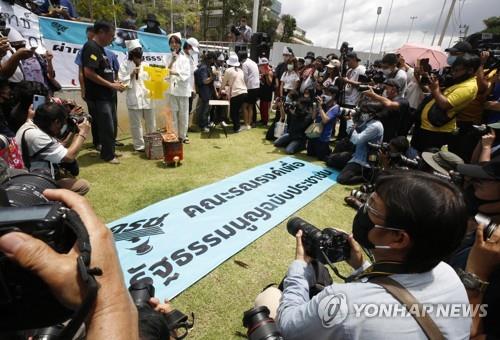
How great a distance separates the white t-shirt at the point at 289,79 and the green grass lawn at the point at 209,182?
2080mm

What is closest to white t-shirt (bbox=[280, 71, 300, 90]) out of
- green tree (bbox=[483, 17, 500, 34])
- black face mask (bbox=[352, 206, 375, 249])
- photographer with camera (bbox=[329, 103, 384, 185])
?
photographer with camera (bbox=[329, 103, 384, 185])

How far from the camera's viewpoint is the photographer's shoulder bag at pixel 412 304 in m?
0.93

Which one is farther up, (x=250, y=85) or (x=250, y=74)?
(x=250, y=74)

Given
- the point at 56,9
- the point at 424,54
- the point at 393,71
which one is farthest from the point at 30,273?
the point at 424,54

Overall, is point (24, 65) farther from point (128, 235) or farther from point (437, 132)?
point (437, 132)

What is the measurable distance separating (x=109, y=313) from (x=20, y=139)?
258cm

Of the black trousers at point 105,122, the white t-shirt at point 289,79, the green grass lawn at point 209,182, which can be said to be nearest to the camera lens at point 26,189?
the green grass lawn at point 209,182

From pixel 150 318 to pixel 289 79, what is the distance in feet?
25.6

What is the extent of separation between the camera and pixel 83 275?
24.9 inches

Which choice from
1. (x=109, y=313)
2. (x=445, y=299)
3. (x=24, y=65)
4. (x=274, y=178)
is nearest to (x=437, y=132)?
(x=274, y=178)

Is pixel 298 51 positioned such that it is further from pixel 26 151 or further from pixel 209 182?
pixel 26 151

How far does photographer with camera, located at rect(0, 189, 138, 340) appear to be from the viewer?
61 cm

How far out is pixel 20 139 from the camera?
2.49 m

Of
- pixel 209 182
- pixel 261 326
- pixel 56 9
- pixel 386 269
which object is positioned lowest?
pixel 209 182
